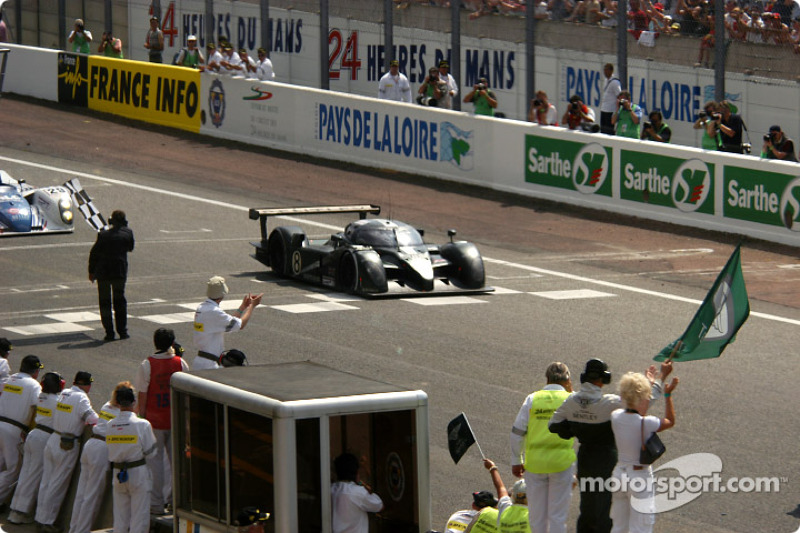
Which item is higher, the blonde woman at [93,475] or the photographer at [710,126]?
the photographer at [710,126]

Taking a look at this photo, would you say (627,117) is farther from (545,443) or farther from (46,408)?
(545,443)

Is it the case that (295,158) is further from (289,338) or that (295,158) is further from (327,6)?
(289,338)

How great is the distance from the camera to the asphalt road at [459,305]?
1412 centimetres

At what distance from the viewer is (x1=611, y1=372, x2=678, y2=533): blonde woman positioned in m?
10.1

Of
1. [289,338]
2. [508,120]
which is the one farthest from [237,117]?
[289,338]

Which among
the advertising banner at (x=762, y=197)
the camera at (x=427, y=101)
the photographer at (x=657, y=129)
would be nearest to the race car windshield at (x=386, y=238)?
Answer: the advertising banner at (x=762, y=197)

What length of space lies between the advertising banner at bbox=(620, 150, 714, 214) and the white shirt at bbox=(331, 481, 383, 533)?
15.7 metres

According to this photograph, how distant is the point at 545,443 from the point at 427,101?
19.6m

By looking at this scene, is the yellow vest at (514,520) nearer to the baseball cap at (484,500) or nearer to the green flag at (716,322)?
the baseball cap at (484,500)

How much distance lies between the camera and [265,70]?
32.3m

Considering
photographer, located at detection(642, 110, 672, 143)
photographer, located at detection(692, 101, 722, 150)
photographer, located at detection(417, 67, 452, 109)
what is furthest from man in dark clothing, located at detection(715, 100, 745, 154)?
photographer, located at detection(417, 67, 452, 109)

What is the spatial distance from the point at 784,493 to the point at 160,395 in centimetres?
546

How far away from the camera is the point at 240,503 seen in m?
10.2

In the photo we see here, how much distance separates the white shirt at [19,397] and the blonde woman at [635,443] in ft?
18.9
